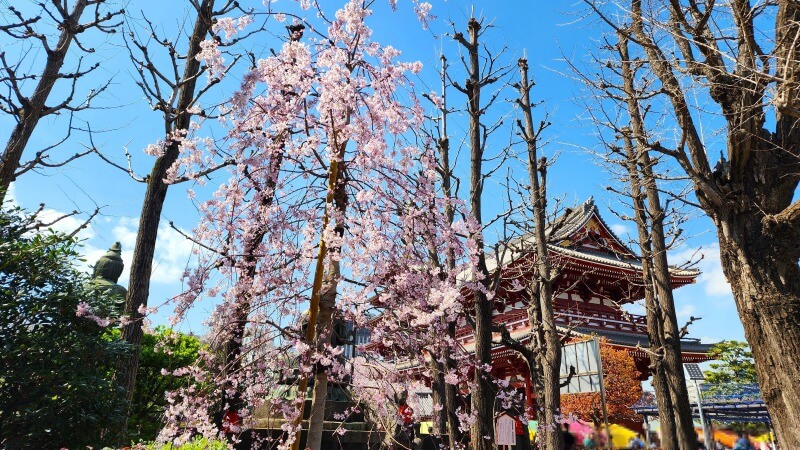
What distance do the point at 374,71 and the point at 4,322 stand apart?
432 cm

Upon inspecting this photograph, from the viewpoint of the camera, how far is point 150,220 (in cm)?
650

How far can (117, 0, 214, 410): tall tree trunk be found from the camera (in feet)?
19.3

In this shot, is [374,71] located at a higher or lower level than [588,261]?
lower

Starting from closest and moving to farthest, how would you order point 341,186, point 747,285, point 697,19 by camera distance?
point 341,186 → point 747,285 → point 697,19

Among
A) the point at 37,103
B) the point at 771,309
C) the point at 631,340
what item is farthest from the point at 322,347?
the point at 631,340

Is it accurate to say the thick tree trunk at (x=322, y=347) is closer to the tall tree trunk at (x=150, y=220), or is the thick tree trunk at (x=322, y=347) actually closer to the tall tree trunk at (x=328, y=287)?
the tall tree trunk at (x=328, y=287)

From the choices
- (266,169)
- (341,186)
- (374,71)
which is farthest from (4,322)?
(374,71)

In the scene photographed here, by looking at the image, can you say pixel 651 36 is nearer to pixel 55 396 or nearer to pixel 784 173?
pixel 784 173

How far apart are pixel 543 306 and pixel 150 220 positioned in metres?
6.44

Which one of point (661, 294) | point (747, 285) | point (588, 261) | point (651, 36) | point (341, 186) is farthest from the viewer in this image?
point (588, 261)

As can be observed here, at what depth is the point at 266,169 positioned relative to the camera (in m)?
4.42

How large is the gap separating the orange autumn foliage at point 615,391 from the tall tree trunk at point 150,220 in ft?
47.5

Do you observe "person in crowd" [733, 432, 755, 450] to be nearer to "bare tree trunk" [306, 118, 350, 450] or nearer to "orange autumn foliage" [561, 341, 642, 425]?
"orange autumn foliage" [561, 341, 642, 425]

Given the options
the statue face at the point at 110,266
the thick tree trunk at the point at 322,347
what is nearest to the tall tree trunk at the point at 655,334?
the thick tree trunk at the point at 322,347
